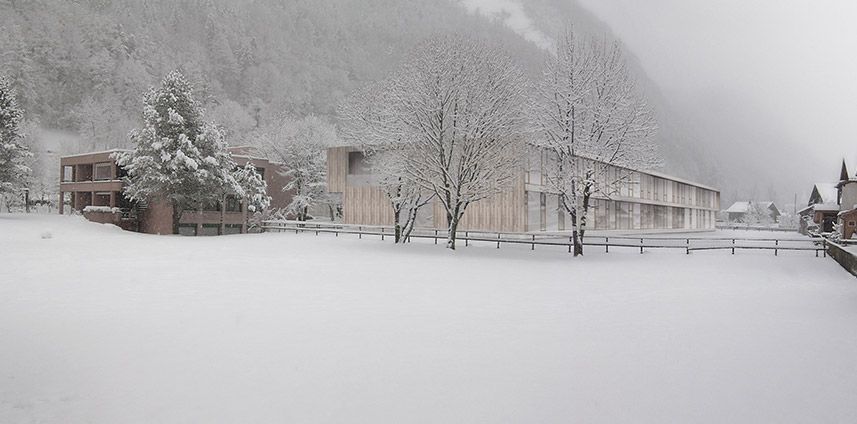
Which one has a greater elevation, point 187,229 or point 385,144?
point 385,144

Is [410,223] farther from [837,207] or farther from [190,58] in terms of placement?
[190,58]

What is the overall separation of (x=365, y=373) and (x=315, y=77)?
15755 centimetres

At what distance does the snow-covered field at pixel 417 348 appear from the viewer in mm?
6539

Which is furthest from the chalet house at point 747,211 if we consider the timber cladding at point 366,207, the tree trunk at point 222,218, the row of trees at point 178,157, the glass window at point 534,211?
the row of trees at point 178,157

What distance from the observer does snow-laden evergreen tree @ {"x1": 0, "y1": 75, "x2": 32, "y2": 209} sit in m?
46.4

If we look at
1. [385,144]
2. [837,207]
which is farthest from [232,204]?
[837,207]

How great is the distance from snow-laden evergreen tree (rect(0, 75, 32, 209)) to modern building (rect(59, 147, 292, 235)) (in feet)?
19.6

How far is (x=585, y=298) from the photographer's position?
15445 mm

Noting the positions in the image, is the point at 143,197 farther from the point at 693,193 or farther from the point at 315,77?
the point at 315,77

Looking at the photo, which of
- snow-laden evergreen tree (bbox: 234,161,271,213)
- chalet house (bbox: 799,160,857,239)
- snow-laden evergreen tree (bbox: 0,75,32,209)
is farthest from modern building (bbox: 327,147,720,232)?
snow-laden evergreen tree (bbox: 0,75,32,209)

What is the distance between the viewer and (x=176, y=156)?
1671 inches

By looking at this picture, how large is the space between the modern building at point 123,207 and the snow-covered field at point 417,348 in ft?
94.0

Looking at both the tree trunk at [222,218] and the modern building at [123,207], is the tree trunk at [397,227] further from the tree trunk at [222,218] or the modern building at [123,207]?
the tree trunk at [222,218]

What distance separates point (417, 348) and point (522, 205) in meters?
34.0
